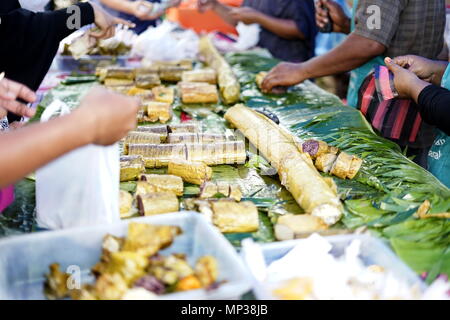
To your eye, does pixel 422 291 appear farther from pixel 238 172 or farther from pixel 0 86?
pixel 0 86

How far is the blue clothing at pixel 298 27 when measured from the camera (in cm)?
595

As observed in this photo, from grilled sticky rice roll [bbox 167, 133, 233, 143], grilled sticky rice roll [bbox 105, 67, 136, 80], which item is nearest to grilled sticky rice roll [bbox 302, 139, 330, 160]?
grilled sticky rice roll [bbox 167, 133, 233, 143]

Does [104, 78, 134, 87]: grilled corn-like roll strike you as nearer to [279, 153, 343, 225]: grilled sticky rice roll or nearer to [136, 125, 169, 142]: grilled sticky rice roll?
[136, 125, 169, 142]: grilled sticky rice roll

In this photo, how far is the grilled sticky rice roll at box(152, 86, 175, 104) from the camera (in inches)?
150

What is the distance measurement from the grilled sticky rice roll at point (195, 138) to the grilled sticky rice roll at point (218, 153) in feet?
0.44

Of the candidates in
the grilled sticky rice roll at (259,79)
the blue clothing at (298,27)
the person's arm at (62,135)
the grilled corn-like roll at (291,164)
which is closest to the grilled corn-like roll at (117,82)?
the grilled sticky rice roll at (259,79)

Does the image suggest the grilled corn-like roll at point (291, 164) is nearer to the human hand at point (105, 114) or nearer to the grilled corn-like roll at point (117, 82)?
the human hand at point (105, 114)

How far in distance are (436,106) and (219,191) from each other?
4.04 feet

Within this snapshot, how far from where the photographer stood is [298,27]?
19.4ft

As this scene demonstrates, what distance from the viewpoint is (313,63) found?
406 centimetres

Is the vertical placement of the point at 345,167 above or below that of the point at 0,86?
below

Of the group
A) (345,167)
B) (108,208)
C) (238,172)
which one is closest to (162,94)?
(238,172)

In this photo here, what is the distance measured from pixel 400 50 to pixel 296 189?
6.74 ft
